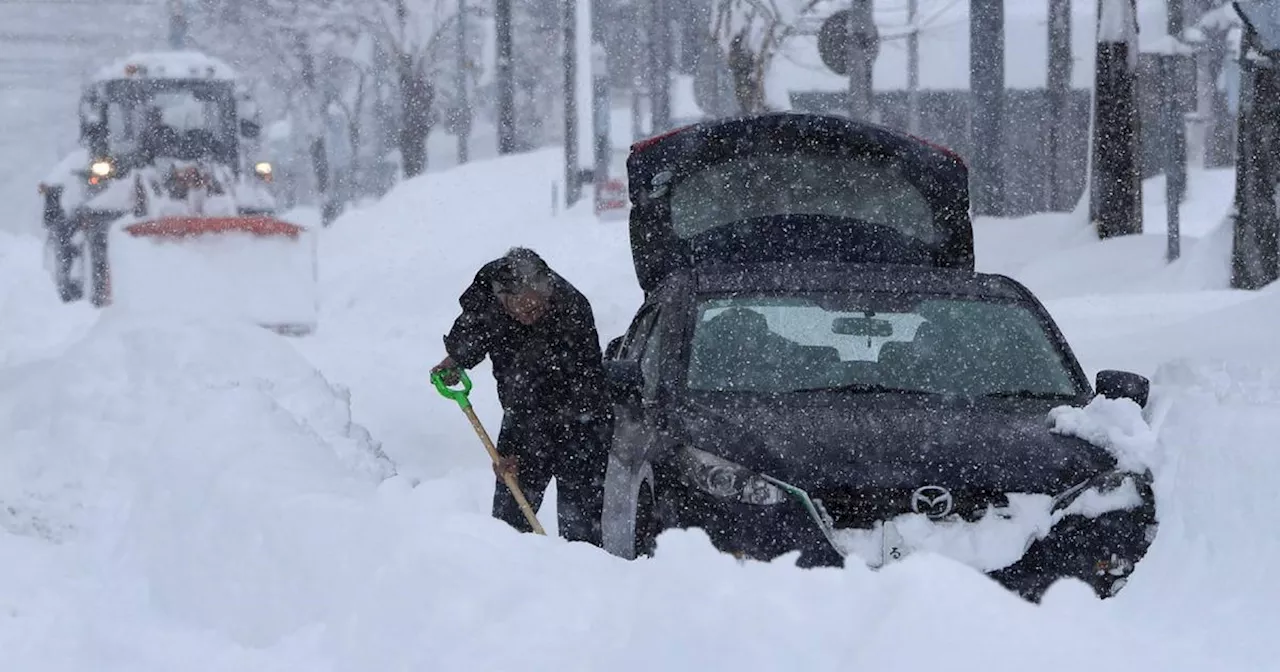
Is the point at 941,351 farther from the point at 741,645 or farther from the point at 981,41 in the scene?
the point at 981,41

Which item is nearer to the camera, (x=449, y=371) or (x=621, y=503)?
(x=621, y=503)

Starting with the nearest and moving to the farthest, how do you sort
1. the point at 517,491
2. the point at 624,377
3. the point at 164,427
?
1. the point at 624,377
2. the point at 517,491
3. the point at 164,427

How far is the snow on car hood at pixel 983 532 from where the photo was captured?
4.89 metres

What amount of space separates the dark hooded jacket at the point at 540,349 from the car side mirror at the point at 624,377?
0.40 m

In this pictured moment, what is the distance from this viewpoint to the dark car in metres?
4.95

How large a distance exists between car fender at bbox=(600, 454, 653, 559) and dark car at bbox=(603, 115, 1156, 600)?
15 mm

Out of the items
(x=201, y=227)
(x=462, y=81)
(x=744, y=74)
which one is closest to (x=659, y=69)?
(x=744, y=74)

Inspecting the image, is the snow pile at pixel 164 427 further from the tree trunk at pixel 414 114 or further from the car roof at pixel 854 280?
the tree trunk at pixel 414 114

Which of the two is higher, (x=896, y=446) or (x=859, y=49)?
(x=896, y=446)

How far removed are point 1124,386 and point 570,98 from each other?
2292cm

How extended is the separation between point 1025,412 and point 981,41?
19.8 metres

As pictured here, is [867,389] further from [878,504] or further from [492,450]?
[492,450]

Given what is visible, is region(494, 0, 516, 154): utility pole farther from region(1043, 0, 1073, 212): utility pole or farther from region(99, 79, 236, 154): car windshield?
region(1043, 0, 1073, 212): utility pole

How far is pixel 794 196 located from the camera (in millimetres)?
7480
